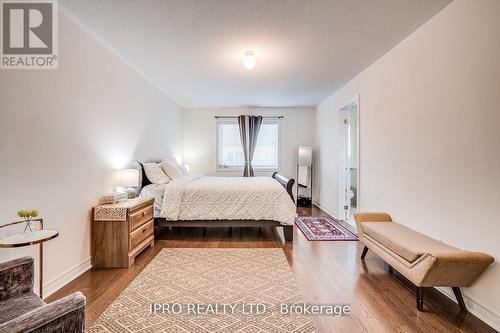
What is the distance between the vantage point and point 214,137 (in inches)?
243

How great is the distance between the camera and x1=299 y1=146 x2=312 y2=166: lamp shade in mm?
5742

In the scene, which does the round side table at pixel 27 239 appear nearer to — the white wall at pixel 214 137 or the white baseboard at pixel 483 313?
the white baseboard at pixel 483 313

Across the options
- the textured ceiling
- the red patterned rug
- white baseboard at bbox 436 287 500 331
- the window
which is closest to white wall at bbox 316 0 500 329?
white baseboard at bbox 436 287 500 331

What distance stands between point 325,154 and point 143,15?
4297mm

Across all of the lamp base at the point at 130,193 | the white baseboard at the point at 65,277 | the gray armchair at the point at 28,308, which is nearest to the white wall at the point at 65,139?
the white baseboard at the point at 65,277

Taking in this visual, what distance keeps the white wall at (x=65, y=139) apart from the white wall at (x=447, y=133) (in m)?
3.44

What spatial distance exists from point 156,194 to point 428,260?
125 inches

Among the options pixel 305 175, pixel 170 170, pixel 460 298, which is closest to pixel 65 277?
pixel 170 170

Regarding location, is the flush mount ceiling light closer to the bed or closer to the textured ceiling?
the textured ceiling

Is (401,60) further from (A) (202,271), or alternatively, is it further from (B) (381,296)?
(A) (202,271)

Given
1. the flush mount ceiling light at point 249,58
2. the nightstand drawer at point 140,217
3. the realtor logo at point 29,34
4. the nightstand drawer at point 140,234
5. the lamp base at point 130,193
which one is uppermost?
the flush mount ceiling light at point 249,58

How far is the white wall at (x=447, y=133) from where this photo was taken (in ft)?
5.47

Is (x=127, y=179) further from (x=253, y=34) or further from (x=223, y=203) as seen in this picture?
(x=253, y=34)

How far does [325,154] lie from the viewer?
5.32 metres
